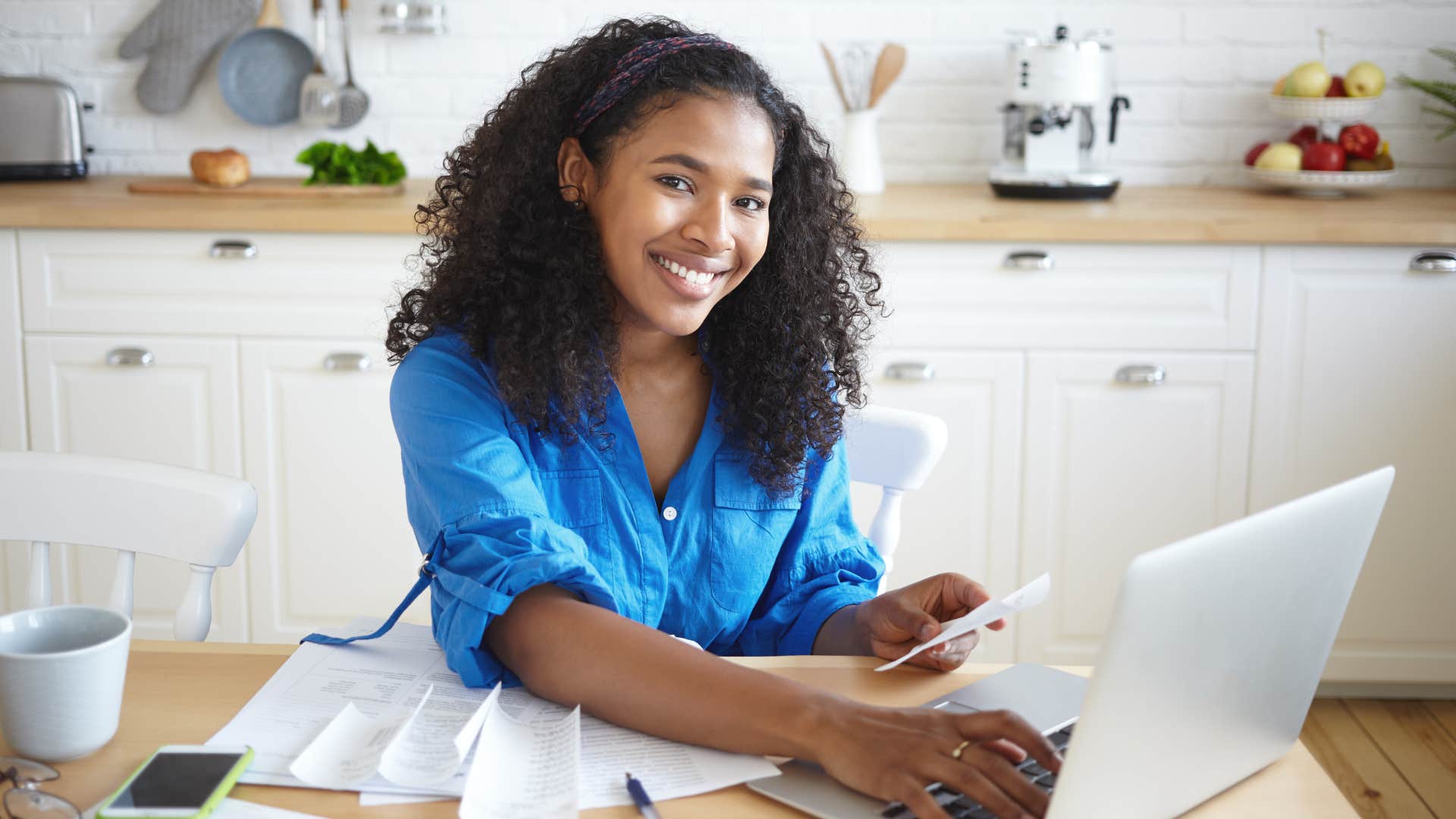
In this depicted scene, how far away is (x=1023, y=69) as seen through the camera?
2.79 m

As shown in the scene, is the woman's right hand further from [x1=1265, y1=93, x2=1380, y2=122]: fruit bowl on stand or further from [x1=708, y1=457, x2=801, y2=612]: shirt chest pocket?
[x1=1265, y1=93, x2=1380, y2=122]: fruit bowl on stand

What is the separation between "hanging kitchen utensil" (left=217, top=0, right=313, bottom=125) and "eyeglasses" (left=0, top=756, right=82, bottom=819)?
2.43 m

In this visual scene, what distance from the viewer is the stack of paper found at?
895 millimetres

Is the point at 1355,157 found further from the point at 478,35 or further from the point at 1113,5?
the point at 478,35

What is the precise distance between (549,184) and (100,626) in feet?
1.94

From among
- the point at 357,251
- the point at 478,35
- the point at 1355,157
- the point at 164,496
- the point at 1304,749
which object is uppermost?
the point at 478,35

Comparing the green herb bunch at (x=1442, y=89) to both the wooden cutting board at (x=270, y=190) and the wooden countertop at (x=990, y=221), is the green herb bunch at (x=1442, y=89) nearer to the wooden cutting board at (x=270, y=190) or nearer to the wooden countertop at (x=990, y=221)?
the wooden countertop at (x=990, y=221)

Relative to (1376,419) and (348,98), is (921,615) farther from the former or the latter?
(348,98)

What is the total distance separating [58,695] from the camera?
90 cm

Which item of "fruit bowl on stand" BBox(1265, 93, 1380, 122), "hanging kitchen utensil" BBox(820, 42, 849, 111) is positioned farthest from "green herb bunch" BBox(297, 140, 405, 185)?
"fruit bowl on stand" BBox(1265, 93, 1380, 122)

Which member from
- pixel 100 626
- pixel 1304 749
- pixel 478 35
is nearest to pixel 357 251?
pixel 478 35

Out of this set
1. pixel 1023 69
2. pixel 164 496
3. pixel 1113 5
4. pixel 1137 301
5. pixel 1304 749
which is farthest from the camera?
pixel 1113 5

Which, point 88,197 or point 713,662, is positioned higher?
point 88,197

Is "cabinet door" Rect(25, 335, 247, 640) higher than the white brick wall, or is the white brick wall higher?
the white brick wall
